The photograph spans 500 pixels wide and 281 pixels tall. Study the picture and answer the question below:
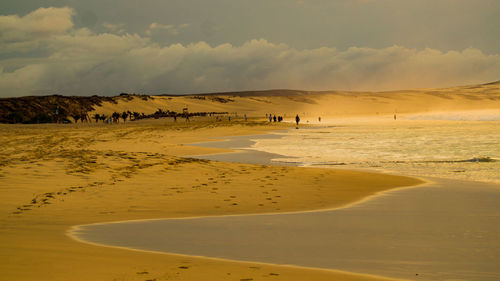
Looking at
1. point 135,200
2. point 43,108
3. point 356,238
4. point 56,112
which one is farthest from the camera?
point 43,108

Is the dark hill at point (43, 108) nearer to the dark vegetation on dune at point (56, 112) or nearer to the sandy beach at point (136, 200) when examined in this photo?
the dark vegetation on dune at point (56, 112)

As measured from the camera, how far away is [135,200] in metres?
10.9

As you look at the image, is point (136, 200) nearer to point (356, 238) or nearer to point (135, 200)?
point (135, 200)

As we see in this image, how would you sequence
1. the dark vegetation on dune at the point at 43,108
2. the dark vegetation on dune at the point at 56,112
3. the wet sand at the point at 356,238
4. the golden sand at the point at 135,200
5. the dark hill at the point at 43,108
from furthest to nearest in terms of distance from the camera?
1. the dark vegetation on dune at the point at 56,112
2. the dark hill at the point at 43,108
3. the dark vegetation on dune at the point at 43,108
4. the wet sand at the point at 356,238
5. the golden sand at the point at 135,200

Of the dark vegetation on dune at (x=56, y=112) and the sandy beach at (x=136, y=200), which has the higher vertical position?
the dark vegetation on dune at (x=56, y=112)

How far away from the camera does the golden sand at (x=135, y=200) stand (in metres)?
5.59

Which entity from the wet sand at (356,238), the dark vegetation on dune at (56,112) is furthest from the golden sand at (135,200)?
the dark vegetation on dune at (56,112)

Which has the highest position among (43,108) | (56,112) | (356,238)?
(43,108)

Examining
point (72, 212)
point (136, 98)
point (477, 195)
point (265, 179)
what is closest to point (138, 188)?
point (72, 212)

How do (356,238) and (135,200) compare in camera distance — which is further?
(135,200)

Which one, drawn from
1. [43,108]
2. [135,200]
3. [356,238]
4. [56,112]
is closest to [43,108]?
[43,108]

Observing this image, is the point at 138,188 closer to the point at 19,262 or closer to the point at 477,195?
the point at 19,262

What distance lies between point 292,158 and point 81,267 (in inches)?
682

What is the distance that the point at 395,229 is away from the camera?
8094 mm
